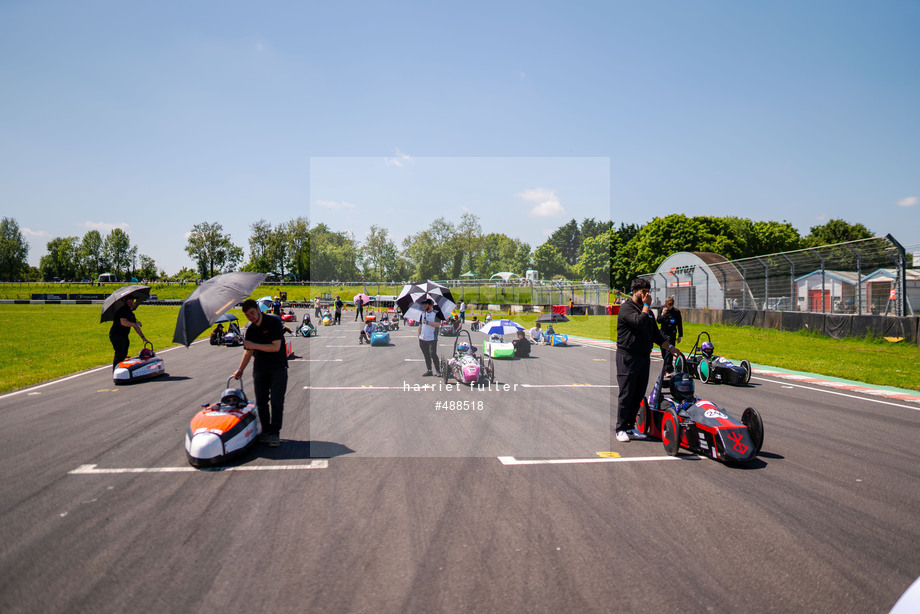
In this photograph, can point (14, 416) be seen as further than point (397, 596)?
Yes

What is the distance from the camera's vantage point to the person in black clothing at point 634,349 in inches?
262

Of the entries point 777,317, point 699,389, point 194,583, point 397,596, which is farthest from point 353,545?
point 777,317

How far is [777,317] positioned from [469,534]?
83.6 feet

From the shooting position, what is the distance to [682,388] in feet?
21.8

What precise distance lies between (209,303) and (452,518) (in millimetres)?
3833

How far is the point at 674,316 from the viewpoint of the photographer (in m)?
12.6

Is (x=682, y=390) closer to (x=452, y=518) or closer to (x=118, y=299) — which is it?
(x=452, y=518)

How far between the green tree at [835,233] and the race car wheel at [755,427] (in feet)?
294

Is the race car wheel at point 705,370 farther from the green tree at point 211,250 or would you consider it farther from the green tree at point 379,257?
the green tree at point 211,250

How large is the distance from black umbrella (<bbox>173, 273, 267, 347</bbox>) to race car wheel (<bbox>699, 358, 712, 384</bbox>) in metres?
9.58

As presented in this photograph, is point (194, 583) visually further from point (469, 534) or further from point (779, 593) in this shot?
point (779, 593)

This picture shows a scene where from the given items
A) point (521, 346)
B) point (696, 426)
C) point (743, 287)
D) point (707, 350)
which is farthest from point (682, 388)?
point (743, 287)

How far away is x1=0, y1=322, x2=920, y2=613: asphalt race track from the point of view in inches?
130

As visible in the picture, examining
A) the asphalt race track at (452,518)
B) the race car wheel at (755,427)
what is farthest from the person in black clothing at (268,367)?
the race car wheel at (755,427)
